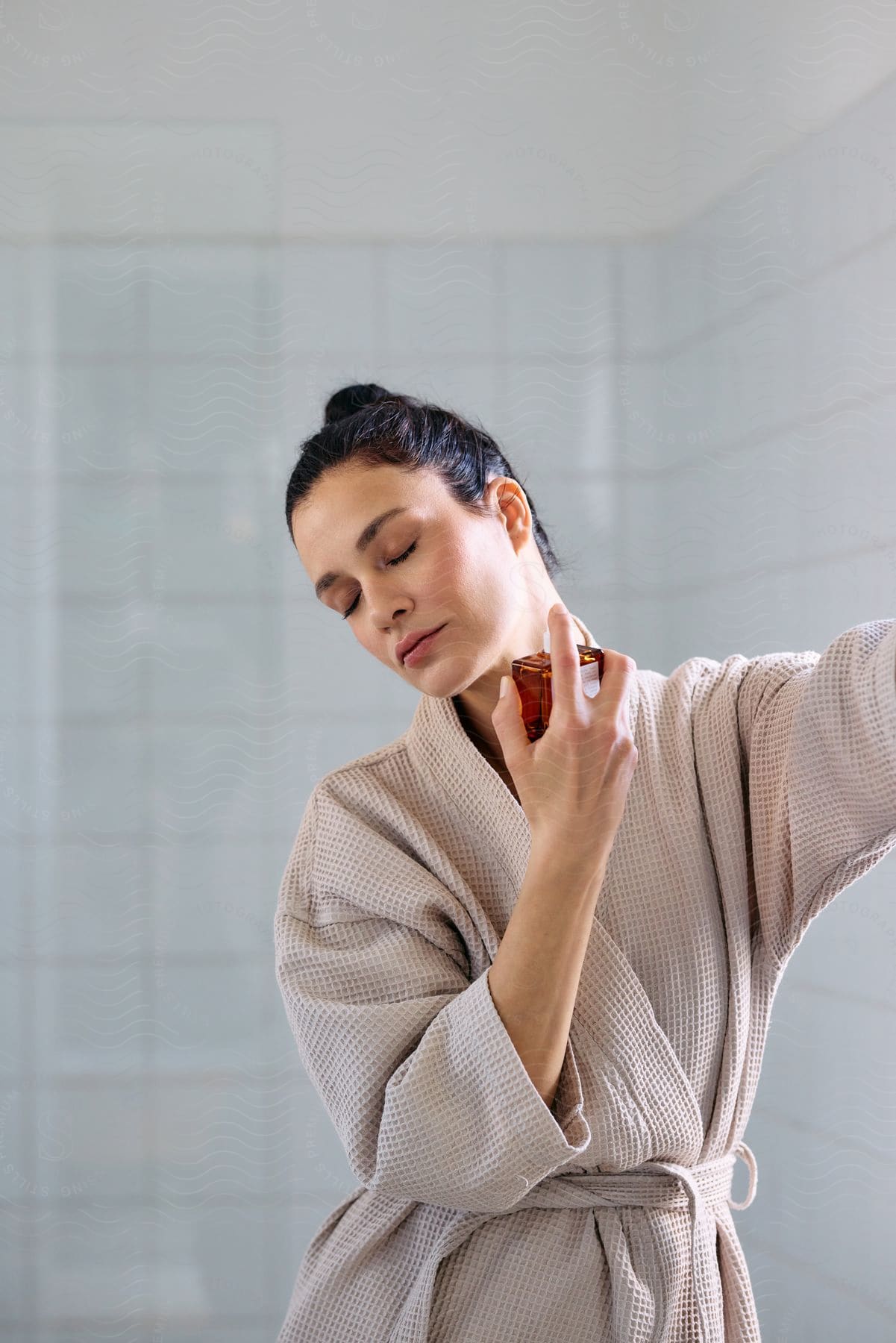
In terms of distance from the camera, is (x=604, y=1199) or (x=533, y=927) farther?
(x=604, y=1199)

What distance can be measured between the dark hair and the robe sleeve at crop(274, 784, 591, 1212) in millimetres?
287

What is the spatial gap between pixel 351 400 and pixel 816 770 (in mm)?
528

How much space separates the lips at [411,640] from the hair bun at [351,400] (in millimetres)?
245

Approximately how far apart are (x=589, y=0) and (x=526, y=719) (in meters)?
1.27

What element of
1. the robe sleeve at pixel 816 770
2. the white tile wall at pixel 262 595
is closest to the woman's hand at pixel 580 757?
the robe sleeve at pixel 816 770

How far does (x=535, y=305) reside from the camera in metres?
1.72

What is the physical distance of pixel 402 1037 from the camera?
36.8 inches

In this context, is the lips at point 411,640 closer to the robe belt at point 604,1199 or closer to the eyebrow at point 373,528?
the eyebrow at point 373,528

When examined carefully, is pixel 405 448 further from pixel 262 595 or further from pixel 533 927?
pixel 262 595

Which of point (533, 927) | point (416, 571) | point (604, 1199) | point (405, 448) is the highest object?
point (405, 448)

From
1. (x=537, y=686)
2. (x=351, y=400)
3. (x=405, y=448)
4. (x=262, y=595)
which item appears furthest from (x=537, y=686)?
(x=262, y=595)

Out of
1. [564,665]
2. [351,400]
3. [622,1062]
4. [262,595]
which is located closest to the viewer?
[564,665]

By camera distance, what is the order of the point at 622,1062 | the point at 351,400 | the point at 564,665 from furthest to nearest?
the point at 351,400
the point at 622,1062
the point at 564,665

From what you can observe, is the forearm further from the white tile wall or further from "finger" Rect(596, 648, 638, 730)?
the white tile wall
